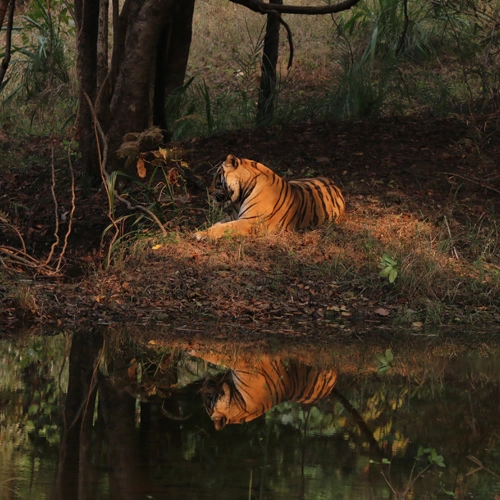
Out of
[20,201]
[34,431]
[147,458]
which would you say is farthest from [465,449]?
[20,201]

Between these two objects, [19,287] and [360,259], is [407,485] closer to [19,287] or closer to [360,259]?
[19,287]

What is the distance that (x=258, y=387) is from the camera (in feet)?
17.1

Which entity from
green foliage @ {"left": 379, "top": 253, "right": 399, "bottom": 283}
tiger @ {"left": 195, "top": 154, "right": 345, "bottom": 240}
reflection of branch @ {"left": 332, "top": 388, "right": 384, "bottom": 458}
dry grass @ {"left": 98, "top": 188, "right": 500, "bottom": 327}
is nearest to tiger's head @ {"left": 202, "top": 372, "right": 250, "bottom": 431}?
reflection of branch @ {"left": 332, "top": 388, "right": 384, "bottom": 458}

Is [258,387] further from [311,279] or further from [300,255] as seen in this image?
[300,255]

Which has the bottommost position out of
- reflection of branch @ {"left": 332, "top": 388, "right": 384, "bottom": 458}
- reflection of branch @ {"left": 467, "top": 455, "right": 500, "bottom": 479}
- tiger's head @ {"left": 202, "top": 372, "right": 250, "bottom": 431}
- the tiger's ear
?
tiger's head @ {"left": 202, "top": 372, "right": 250, "bottom": 431}

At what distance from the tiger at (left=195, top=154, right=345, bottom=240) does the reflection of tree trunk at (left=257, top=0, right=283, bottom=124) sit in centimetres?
292

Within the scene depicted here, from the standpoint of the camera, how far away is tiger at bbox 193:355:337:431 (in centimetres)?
475

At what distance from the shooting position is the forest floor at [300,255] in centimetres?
720

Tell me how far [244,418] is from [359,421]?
1.77 ft

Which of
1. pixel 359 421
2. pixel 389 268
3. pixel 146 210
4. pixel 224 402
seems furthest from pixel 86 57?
pixel 359 421

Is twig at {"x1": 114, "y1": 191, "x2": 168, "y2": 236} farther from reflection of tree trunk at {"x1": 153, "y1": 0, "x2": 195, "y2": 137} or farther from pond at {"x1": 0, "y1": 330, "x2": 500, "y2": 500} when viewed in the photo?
reflection of tree trunk at {"x1": 153, "y1": 0, "x2": 195, "y2": 137}

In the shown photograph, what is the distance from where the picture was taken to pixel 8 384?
5152 mm

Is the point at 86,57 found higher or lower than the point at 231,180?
higher

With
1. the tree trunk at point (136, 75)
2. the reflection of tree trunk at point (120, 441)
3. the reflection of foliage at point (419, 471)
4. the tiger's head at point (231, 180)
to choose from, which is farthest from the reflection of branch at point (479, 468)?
the tree trunk at point (136, 75)
